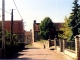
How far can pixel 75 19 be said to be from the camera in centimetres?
4378

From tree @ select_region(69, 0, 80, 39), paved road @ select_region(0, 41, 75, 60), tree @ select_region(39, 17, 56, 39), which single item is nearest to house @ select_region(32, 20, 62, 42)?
tree @ select_region(39, 17, 56, 39)

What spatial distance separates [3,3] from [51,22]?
56.8m

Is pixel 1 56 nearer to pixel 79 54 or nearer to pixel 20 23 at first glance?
pixel 79 54

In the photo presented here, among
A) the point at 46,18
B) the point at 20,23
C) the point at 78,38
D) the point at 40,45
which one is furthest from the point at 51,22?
the point at 78,38

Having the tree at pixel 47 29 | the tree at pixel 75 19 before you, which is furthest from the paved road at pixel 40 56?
the tree at pixel 47 29

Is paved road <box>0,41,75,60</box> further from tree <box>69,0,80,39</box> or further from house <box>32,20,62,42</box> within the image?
house <box>32,20,62,42</box>

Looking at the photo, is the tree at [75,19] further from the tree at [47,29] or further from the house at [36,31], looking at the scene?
the house at [36,31]

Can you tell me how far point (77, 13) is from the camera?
4434cm

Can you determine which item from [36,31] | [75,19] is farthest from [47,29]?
[75,19]

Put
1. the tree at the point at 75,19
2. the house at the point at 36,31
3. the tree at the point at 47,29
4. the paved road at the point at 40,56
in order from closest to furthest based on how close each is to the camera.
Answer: the paved road at the point at 40,56 → the tree at the point at 75,19 → the tree at the point at 47,29 → the house at the point at 36,31

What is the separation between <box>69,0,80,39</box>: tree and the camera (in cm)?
4231

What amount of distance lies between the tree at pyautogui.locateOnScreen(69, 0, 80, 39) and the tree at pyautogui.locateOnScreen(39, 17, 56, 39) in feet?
116

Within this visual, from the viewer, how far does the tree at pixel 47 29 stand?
79.7 m

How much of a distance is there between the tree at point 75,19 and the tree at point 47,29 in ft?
116
